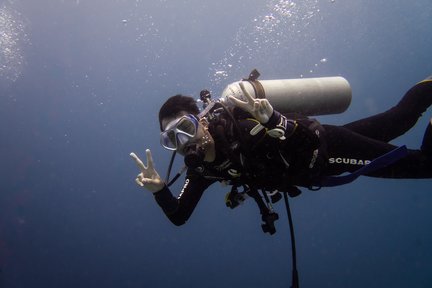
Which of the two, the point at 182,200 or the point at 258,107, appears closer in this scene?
the point at 258,107

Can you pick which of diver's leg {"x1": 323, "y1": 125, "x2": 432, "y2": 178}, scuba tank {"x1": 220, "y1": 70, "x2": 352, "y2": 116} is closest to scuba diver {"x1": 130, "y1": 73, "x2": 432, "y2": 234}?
diver's leg {"x1": 323, "y1": 125, "x2": 432, "y2": 178}

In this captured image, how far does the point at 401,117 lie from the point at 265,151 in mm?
2123

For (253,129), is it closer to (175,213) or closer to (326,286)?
(175,213)

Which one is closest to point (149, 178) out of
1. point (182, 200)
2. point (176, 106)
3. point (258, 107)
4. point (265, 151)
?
point (182, 200)

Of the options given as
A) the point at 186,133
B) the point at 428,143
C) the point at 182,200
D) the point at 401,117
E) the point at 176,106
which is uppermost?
the point at 176,106

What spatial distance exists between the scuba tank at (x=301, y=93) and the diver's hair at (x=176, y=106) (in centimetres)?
41

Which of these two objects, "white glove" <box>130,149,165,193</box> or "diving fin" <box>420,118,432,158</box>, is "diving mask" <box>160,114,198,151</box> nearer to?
"white glove" <box>130,149,165,193</box>

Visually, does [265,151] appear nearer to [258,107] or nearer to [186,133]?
[258,107]

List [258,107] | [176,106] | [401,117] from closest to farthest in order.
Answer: [258,107] → [176,106] → [401,117]

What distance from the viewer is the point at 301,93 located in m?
4.14

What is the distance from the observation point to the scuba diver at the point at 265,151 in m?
3.24

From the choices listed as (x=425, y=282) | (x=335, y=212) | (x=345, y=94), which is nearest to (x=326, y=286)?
(x=425, y=282)

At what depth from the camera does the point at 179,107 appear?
3.89m

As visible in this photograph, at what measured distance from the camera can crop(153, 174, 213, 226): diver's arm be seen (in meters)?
3.71
